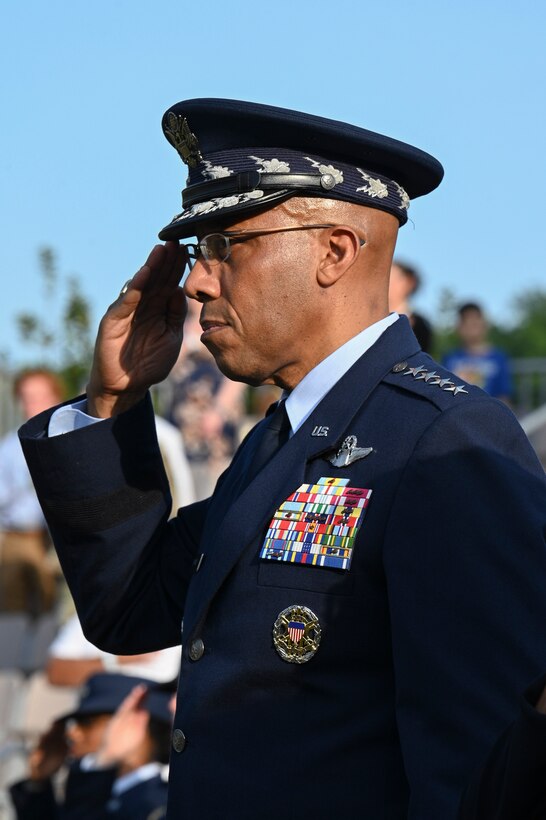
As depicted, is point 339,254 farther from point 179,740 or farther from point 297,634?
point 179,740

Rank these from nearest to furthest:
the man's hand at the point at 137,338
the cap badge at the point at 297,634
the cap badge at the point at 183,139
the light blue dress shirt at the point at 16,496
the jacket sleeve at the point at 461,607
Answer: the jacket sleeve at the point at 461,607
the cap badge at the point at 297,634
the cap badge at the point at 183,139
the man's hand at the point at 137,338
the light blue dress shirt at the point at 16,496

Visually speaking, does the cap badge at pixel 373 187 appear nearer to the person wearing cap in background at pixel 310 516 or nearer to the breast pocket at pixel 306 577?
the person wearing cap in background at pixel 310 516

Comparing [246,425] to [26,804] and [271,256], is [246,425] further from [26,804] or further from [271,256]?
[271,256]

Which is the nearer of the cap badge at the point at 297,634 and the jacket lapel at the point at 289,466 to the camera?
the cap badge at the point at 297,634

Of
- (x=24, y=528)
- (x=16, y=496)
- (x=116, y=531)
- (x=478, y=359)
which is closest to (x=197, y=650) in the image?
(x=116, y=531)

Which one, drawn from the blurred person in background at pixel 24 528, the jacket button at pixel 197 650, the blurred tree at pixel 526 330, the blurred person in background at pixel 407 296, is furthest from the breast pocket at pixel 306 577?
the blurred tree at pixel 526 330

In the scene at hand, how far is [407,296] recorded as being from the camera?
194 inches

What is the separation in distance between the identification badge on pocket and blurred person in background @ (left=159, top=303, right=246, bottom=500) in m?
5.52

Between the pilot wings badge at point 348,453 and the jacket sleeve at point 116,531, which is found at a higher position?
the pilot wings badge at point 348,453

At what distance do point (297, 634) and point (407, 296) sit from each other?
2904 millimetres

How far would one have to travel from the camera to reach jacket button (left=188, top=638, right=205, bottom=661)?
2314 mm

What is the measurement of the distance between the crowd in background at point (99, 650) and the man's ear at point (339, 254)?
1944 millimetres

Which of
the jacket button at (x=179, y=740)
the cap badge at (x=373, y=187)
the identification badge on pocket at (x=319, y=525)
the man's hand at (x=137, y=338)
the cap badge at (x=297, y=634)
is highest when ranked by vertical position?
the cap badge at (x=373, y=187)

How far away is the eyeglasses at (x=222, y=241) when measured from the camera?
8.03ft
